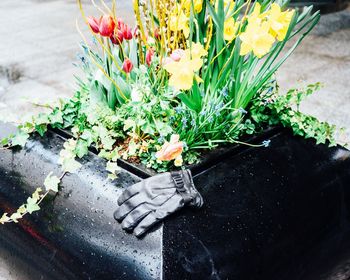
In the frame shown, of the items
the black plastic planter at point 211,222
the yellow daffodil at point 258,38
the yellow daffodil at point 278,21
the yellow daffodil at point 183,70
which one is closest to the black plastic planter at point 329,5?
the black plastic planter at point 211,222

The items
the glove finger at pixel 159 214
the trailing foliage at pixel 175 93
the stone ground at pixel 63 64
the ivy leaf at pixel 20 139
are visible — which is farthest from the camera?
the stone ground at pixel 63 64

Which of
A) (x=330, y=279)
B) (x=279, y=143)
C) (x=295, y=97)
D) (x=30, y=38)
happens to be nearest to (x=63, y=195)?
(x=279, y=143)

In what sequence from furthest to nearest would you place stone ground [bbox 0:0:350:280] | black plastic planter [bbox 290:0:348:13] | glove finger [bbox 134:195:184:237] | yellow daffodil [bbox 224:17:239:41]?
black plastic planter [bbox 290:0:348:13] → stone ground [bbox 0:0:350:280] → yellow daffodil [bbox 224:17:239:41] → glove finger [bbox 134:195:184:237]

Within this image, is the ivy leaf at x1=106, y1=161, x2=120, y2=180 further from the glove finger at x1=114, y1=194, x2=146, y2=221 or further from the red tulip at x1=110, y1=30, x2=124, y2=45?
the red tulip at x1=110, y1=30, x2=124, y2=45

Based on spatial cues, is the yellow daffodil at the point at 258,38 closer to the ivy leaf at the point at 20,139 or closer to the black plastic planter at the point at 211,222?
the black plastic planter at the point at 211,222

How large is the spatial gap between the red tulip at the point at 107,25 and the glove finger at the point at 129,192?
0.55 m

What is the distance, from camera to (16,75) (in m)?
5.12

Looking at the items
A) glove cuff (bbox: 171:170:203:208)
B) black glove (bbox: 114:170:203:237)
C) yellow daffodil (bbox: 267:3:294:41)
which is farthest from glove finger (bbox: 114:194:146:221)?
yellow daffodil (bbox: 267:3:294:41)

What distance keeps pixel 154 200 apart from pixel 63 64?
171 inches

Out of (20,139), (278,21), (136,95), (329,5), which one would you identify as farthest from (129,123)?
(329,5)

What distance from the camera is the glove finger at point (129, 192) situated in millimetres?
1415

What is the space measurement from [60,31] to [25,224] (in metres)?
5.78

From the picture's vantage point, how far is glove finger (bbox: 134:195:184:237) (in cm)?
135

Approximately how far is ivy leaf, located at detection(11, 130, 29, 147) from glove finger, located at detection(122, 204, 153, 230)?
623 millimetres
